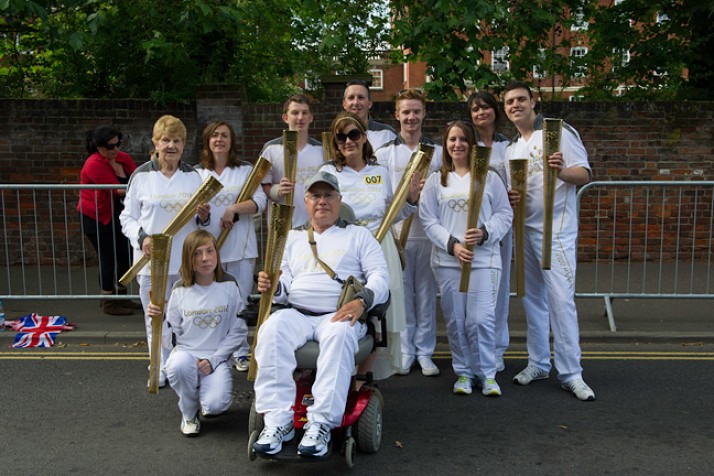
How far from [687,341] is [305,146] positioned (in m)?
3.77

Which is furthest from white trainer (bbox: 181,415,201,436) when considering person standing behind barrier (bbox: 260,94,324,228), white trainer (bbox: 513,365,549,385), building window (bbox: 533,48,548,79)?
building window (bbox: 533,48,548,79)

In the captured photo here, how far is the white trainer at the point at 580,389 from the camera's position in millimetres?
5465

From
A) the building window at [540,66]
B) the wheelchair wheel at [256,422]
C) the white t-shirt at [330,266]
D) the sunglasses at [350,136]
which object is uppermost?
the building window at [540,66]

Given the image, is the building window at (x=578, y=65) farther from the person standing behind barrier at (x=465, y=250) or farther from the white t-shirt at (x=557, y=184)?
the person standing behind barrier at (x=465, y=250)

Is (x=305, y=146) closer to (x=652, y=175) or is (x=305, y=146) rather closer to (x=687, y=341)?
(x=687, y=341)

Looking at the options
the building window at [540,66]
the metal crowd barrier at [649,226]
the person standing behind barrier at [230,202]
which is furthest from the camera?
the building window at [540,66]

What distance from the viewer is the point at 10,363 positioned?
6500mm

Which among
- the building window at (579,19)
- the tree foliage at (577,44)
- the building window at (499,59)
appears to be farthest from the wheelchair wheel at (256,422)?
the building window at (579,19)

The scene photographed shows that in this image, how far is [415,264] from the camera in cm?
626

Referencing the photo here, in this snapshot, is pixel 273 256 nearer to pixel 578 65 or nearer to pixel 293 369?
pixel 293 369

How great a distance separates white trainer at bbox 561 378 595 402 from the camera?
546 centimetres

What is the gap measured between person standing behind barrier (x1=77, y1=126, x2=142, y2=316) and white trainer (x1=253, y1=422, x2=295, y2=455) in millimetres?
4370

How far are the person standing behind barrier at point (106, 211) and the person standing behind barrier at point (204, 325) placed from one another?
312 centimetres

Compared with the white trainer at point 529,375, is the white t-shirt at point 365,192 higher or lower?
higher
